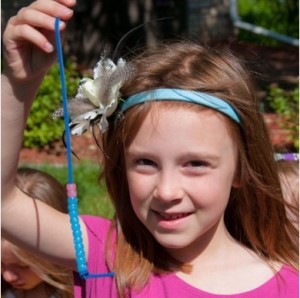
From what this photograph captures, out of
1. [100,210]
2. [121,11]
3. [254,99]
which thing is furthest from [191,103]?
[121,11]

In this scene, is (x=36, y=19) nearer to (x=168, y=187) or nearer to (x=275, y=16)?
(x=168, y=187)

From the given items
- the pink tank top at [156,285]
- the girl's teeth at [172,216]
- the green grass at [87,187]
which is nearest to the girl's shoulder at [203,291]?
the pink tank top at [156,285]

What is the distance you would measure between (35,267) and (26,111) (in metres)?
1.21

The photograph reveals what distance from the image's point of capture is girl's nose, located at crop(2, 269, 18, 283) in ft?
9.97

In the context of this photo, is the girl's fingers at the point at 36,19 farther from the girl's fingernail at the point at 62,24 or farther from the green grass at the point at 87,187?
the green grass at the point at 87,187

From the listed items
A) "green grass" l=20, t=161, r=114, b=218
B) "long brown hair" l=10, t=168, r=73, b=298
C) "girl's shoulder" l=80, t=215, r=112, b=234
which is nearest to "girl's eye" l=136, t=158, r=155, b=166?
"girl's shoulder" l=80, t=215, r=112, b=234

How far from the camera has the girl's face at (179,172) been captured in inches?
72.9

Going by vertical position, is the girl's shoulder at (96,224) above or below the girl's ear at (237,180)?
below

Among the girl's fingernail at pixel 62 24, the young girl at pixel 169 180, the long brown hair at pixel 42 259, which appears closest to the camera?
the girl's fingernail at pixel 62 24

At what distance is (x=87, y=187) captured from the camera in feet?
19.6

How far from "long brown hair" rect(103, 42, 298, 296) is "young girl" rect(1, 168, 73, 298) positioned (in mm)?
924

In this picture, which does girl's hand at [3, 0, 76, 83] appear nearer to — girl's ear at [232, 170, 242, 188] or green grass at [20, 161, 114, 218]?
girl's ear at [232, 170, 242, 188]

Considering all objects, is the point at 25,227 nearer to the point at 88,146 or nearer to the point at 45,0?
the point at 45,0

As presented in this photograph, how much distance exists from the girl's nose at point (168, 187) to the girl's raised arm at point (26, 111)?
345mm
